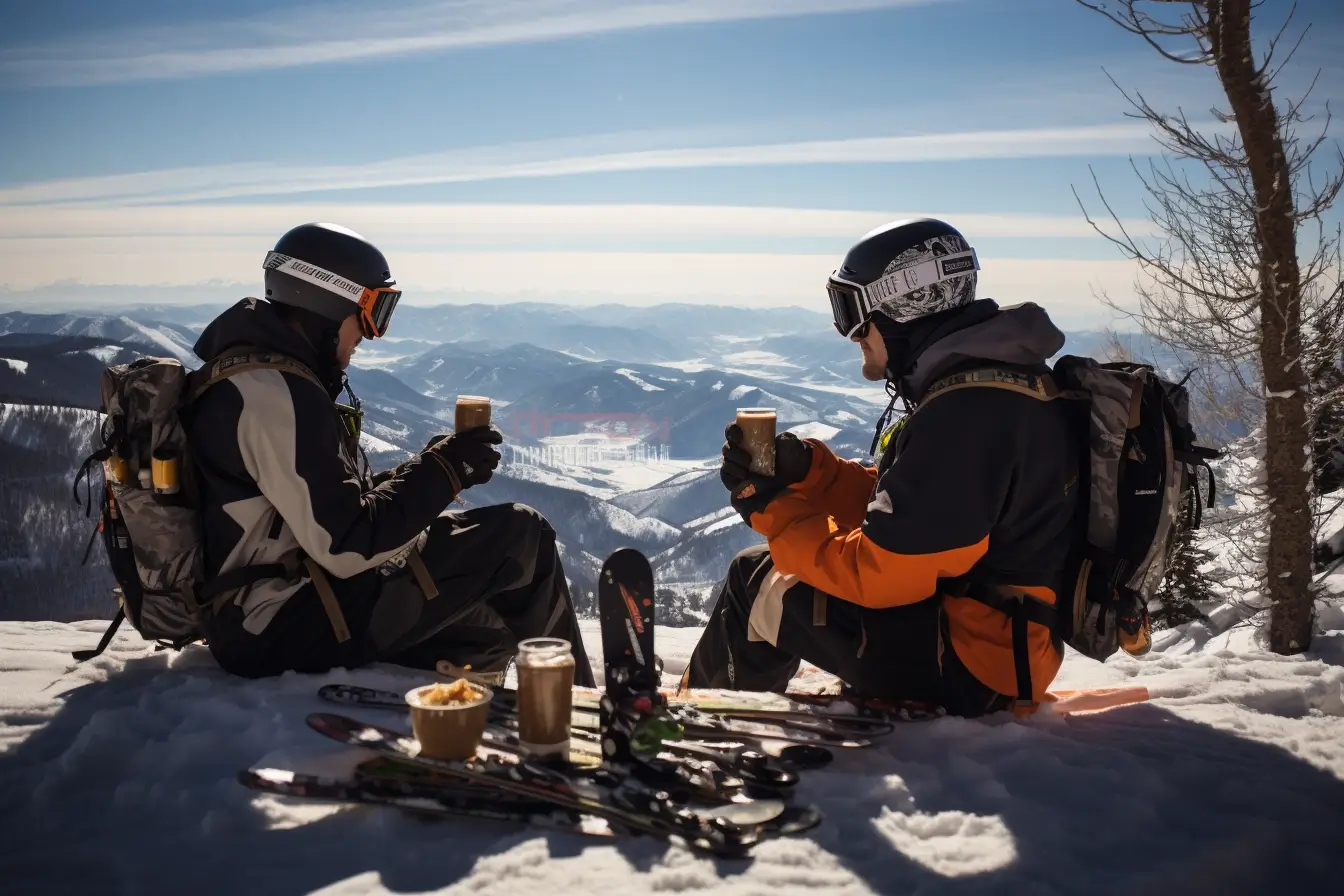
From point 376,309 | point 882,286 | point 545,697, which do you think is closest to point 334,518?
point 376,309

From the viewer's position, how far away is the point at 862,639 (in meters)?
5.01

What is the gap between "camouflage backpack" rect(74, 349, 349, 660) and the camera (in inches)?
194

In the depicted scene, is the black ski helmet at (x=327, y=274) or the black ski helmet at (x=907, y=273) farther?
the black ski helmet at (x=327, y=274)

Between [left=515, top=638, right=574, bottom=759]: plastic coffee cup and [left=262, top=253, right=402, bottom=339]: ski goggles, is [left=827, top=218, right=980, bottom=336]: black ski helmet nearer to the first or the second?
[left=515, top=638, right=574, bottom=759]: plastic coffee cup

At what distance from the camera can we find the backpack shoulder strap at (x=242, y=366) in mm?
4914

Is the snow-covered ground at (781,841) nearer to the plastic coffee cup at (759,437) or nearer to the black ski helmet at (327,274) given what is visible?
the plastic coffee cup at (759,437)

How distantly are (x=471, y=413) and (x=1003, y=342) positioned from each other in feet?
9.44

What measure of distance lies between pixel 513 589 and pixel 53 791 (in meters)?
2.70

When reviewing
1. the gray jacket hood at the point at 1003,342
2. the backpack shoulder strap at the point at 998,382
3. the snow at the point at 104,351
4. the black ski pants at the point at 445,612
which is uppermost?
the snow at the point at 104,351

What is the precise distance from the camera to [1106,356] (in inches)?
838

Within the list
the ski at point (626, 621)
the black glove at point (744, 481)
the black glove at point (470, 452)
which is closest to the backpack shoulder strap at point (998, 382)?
the black glove at point (744, 481)

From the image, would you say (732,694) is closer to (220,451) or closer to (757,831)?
(757,831)

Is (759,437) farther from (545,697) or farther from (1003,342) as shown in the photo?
(545,697)

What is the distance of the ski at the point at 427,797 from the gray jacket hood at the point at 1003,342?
2686 millimetres
